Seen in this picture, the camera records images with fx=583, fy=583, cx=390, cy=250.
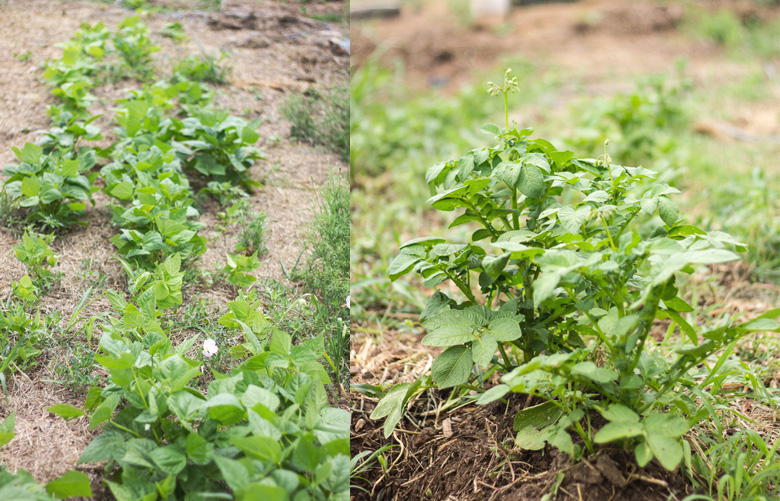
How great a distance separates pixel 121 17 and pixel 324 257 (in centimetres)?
241

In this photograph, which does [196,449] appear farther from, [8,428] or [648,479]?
[648,479]

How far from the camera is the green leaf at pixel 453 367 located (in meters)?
1.49

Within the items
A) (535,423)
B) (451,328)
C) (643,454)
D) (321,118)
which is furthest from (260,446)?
(321,118)

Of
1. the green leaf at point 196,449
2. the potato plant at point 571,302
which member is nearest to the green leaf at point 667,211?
the potato plant at point 571,302

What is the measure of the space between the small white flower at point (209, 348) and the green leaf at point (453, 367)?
2.31 ft

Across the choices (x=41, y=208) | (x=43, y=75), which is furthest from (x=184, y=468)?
(x=43, y=75)

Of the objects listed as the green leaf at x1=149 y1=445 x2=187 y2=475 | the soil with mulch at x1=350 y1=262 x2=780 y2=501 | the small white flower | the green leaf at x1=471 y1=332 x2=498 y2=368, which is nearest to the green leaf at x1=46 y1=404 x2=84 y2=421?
the green leaf at x1=149 y1=445 x2=187 y2=475

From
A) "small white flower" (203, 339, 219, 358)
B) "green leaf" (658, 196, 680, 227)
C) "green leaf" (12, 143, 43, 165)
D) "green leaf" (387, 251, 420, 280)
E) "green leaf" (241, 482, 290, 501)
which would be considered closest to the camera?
"green leaf" (241, 482, 290, 501)

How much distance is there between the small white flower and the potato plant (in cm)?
54

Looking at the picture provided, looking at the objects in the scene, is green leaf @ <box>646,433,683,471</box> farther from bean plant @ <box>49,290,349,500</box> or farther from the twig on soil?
bean plant @ <box>49,290,349,500</box>

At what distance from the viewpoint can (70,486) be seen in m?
1.29

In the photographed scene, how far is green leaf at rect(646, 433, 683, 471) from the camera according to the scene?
1167 mm

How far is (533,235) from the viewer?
150 cm

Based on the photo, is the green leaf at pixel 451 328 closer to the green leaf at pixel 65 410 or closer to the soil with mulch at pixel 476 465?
the soil with mulch at pixel 476 465
